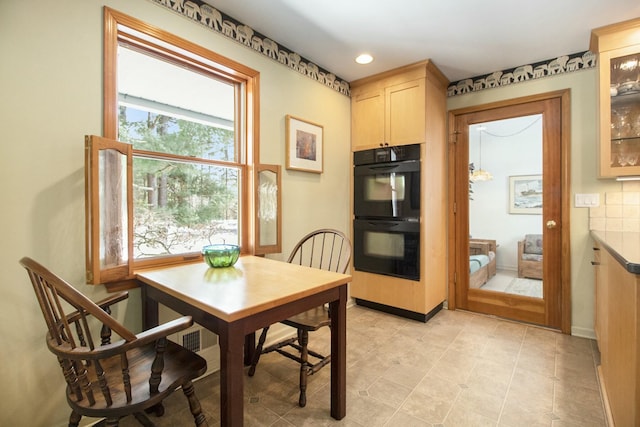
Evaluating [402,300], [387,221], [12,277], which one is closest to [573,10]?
[387,221]

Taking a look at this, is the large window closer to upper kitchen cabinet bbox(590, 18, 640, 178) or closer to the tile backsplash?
upper kitchen cabinet bbox(590, 18, 640, 178)

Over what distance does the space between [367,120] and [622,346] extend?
2.59 m

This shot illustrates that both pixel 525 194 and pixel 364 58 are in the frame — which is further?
pixel 525 194

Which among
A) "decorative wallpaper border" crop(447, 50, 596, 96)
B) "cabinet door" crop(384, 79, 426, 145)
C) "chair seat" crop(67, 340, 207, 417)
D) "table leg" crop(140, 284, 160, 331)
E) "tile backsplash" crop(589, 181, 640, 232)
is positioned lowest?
"chair seat" crop(67, 340, 207, 417)

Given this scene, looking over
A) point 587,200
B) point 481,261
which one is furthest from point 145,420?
point 587,200

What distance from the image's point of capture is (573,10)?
2012 millimetres

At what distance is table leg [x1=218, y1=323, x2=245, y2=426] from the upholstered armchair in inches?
115

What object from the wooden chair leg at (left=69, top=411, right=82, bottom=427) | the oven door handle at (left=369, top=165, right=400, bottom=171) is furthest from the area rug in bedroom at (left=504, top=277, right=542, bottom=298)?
the wooden chair leg at (left=69, top=411, right=82, bottom=427)

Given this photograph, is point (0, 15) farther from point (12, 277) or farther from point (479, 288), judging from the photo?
point (479, 288)

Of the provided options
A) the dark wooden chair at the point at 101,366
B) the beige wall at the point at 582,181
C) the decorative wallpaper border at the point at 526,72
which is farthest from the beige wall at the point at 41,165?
the beige wall at the point at 582,181

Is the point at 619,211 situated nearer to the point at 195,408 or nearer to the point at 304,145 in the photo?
the point at 304,145

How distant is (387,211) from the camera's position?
3.01 metres

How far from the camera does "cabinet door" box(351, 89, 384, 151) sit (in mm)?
3076

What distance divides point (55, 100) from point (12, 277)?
2.77 feet
